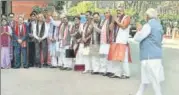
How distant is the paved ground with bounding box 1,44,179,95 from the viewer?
10078 millimetres

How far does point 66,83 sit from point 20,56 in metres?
3.71

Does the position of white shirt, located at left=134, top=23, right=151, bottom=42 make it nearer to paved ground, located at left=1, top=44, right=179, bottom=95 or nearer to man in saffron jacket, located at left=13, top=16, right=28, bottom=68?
paved ground, located at left=1, top=44, right=179, bottom=95

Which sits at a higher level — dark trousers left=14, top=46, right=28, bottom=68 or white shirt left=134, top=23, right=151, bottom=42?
white shirt left=134, top=23, right=151, bottom=42

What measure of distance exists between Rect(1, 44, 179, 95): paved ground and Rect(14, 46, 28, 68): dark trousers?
1.69 ft

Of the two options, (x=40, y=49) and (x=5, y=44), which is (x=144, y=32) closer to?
(x=40, y=49)

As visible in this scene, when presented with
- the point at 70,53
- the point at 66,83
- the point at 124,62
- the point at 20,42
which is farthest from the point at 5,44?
the point at 124,62

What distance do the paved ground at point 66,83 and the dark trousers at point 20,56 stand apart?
20.3 inches

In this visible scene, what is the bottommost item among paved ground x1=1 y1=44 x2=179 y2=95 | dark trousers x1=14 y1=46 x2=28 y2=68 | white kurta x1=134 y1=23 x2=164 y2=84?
paved ground x1=1 y1=44 x2=179 y2=95

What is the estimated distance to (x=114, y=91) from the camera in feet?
33.2

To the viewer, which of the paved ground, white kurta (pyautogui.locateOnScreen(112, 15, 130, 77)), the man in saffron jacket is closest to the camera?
the paved ground

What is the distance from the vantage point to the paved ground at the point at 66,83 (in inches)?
397

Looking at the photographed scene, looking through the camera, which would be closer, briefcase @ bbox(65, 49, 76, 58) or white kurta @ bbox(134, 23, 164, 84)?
white kurta @ bbox(134, 23, 164, 84)

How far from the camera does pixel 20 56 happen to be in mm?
14766

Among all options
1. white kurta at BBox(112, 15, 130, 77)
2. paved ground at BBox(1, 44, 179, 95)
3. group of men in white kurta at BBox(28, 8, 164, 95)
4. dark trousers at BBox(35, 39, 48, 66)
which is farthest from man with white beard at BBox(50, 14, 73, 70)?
white kurta at BBox(112, 15, 130, 77)
